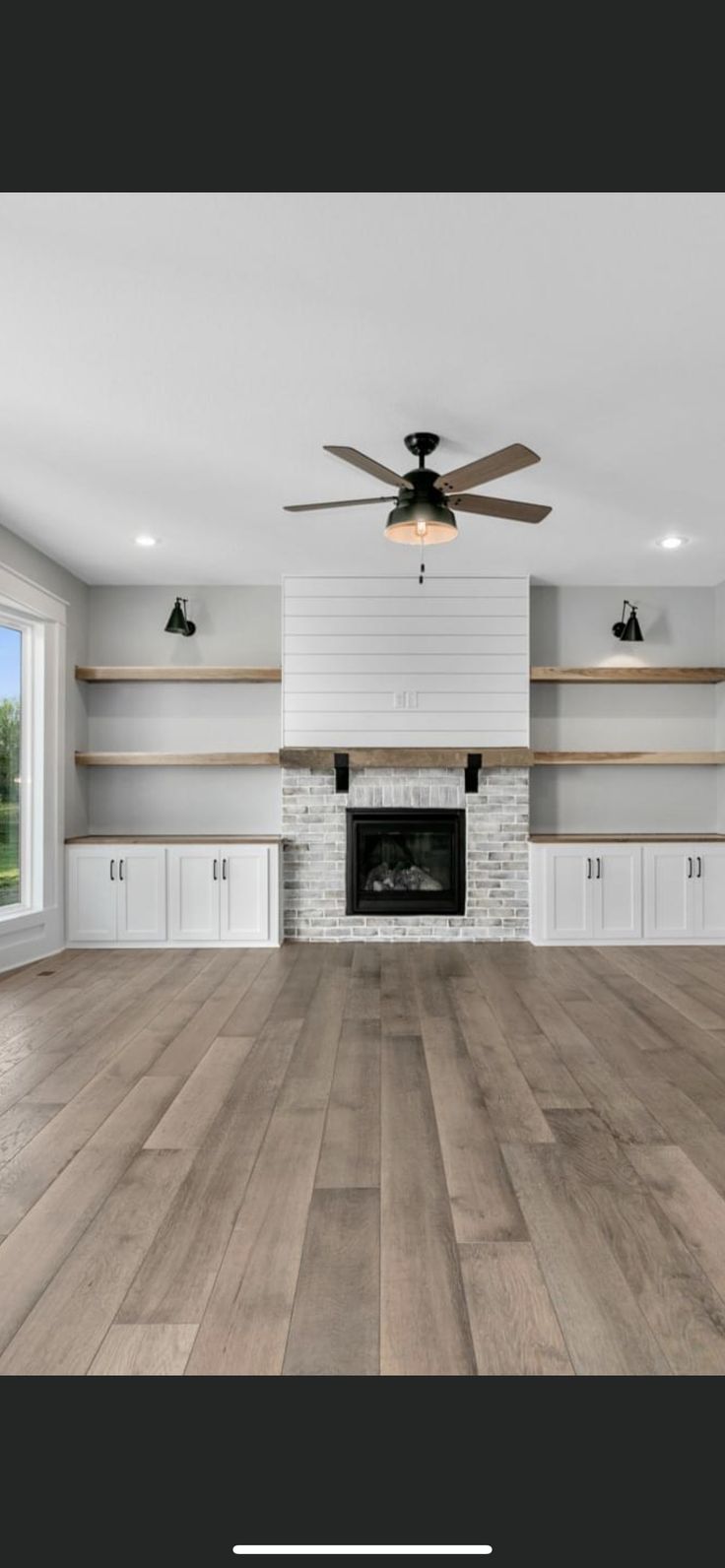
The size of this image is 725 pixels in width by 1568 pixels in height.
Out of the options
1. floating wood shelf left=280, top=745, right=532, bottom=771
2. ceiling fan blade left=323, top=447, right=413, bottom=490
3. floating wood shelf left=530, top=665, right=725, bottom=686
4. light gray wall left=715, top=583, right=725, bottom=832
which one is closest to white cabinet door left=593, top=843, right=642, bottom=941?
floating wood shelf left=280, top=745, right=532, bottom=771

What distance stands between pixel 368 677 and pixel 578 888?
2.16 m

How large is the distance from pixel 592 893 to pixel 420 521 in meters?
3.48

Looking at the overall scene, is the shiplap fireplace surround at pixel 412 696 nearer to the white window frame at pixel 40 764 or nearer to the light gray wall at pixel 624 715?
the light gray wall at pixel 624 715

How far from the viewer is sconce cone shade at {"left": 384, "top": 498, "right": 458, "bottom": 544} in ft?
12.0

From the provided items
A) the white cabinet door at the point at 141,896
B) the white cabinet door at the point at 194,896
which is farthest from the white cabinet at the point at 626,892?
the white cabinet door at the point at 141,896

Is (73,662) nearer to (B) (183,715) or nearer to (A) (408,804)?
(B) (183,715)

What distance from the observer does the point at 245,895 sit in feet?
20.1

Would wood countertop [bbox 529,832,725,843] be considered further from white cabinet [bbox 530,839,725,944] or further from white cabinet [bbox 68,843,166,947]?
white cabinet [bbox 68,843,166,947]

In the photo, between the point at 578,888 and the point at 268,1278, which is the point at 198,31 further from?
the point at 578,888

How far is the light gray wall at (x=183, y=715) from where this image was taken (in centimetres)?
676

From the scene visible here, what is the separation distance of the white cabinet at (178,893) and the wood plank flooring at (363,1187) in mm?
1551

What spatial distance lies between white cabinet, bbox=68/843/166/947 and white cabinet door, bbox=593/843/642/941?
10.2ft
